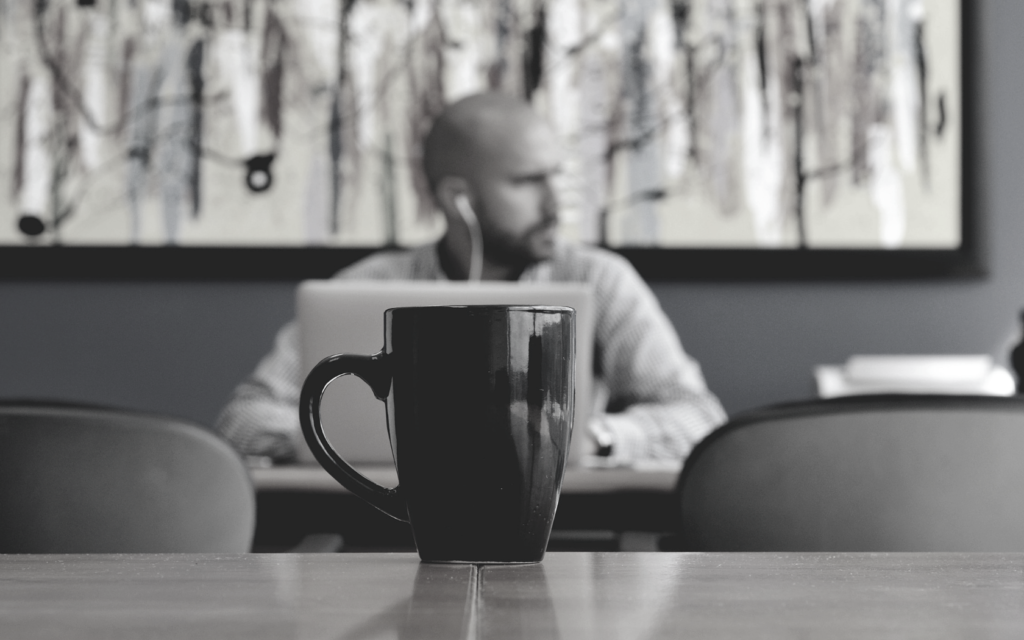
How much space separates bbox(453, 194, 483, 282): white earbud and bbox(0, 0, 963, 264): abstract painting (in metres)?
0.18

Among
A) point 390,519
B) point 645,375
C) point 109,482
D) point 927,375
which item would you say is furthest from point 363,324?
point 927,375

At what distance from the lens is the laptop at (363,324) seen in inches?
57.5

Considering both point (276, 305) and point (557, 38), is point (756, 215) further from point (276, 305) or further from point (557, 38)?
point (276, 305)

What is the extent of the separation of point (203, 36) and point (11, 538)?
2.24 metres

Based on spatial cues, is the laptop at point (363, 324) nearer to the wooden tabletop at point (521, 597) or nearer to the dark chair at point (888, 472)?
the dark chair at point (888, 472)

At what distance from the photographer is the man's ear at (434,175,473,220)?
276 centimetres

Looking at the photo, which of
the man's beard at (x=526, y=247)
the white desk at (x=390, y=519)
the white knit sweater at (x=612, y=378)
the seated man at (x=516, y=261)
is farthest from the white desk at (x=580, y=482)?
the man's beard at (x=526, y=247)

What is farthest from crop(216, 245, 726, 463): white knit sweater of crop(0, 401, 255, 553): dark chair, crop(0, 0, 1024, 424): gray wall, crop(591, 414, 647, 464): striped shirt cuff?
crop(0, 401, 255, 553): dark chair

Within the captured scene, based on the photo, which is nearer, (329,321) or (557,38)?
(329,321)

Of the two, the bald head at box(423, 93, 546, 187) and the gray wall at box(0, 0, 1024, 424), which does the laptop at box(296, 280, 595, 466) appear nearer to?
the bald head at box(423, 93, 546, 187)

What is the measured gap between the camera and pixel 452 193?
109 inches

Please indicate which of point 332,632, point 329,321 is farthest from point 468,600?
point 329,321

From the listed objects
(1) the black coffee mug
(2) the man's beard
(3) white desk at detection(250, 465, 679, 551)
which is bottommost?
(3) white desk at detection(250, 465, 679, 551)

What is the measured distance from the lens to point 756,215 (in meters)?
2.91
